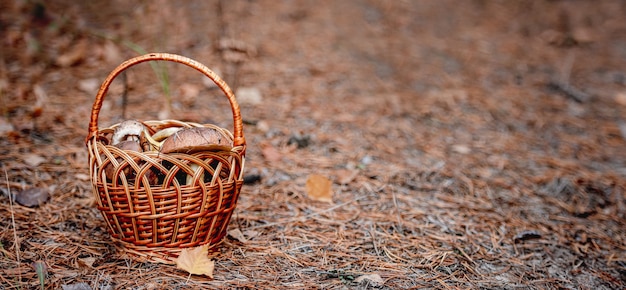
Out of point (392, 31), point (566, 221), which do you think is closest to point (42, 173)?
point (566, 221)

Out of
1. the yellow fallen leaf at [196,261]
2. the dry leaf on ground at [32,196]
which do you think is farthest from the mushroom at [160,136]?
the dry leaf on ground at [32,196]

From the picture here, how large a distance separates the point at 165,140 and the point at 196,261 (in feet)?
1.28

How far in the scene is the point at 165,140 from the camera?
53.9 inches

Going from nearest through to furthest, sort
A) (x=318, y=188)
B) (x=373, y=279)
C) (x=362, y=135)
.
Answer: (x=373, y=279), (x=318, y=188), (x=362, y=135)

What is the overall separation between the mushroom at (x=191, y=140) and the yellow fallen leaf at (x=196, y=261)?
233 mm

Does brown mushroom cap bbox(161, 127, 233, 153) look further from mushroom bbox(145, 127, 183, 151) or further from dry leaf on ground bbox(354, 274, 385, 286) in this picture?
dry leaf on ground bbox(354, 274, 385, 286)

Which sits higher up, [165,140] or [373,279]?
[165,140]

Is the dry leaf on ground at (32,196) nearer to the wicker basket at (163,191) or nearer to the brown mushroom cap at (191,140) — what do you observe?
the wicker basket at (163,191)

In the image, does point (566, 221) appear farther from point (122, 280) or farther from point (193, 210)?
point (122, 280)

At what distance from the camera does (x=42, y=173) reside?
1.95 m

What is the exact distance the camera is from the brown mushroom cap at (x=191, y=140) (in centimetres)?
131

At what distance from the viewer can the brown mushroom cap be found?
1311mm

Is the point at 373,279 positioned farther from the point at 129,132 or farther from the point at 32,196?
the point at 32,196

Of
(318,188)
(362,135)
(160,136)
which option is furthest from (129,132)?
(362,135)
